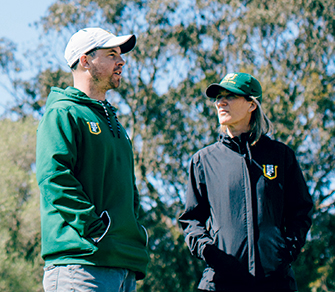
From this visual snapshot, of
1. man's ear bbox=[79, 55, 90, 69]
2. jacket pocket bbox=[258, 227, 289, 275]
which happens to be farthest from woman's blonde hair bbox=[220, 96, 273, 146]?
man's ear bbox=[79, 55, 90, 69]

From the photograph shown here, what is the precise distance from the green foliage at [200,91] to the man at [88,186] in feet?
45.0

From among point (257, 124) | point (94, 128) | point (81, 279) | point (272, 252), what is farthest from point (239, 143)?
point (81, 279)

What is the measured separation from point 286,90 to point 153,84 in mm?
4635

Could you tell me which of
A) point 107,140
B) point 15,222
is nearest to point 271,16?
point 15,222

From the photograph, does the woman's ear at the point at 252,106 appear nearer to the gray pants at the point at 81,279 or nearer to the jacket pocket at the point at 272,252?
the jacket pocket at the point at 272,252

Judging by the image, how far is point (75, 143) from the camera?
2.43 meters

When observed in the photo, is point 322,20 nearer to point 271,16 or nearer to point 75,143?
point 271,16

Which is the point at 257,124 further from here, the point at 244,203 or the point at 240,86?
the point at 244,203

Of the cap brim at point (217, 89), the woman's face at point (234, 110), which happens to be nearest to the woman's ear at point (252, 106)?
the woman's face at point (234, 110)

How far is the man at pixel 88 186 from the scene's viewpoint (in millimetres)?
2260

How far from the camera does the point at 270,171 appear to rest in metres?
2.99

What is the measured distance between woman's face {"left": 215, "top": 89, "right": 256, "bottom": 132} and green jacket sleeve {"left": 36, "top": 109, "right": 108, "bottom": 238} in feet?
3.69

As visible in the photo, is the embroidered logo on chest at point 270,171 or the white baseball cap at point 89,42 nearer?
the white baseball cap at point 89,42

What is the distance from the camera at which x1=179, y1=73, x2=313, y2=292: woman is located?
277 cm
